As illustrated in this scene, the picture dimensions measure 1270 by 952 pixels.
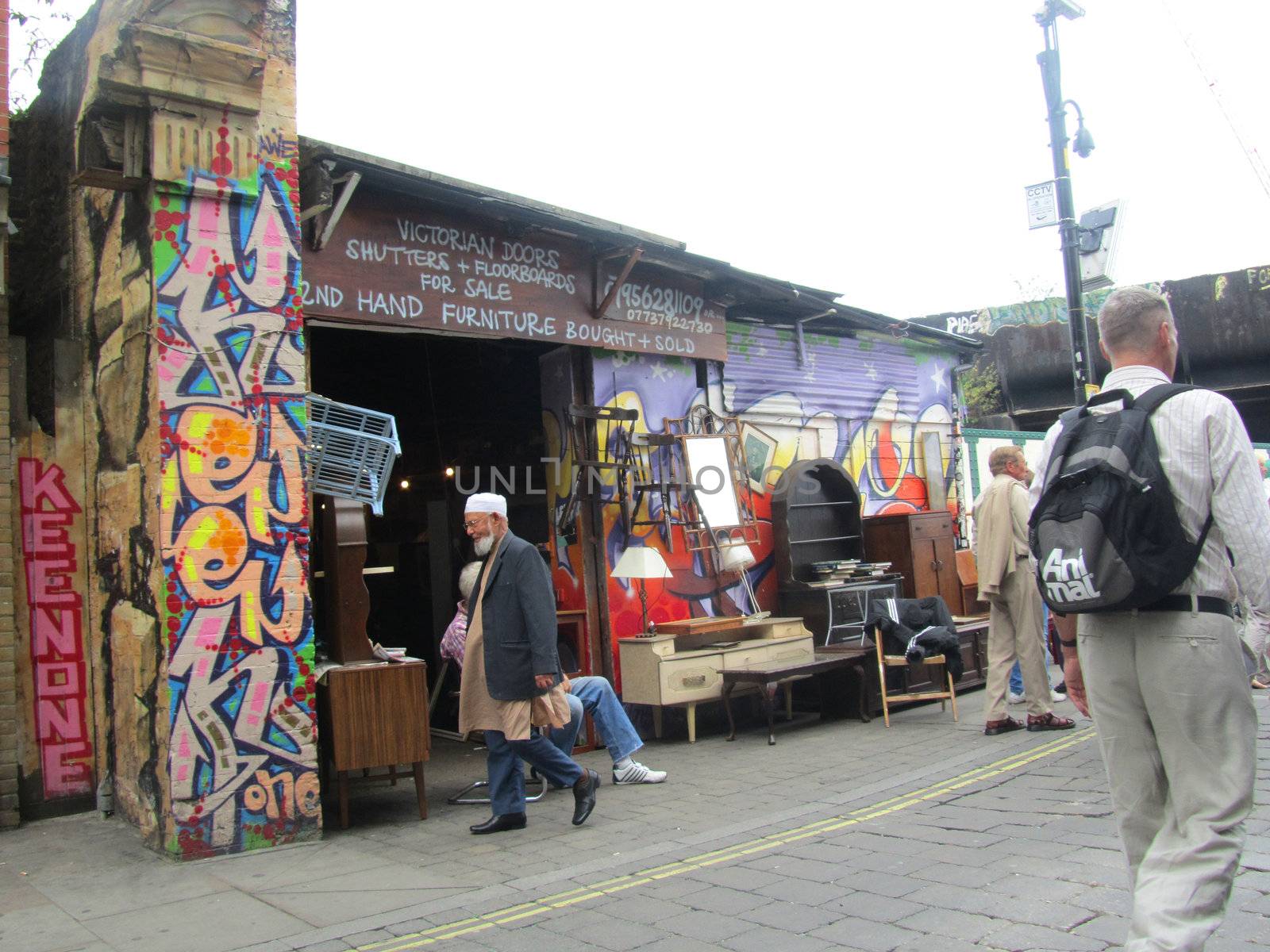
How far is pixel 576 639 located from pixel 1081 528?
6.26 metres

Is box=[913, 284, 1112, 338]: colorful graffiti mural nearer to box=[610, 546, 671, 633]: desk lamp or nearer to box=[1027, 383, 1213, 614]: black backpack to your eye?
box=[610, 546, 671, 633]: desk lamp

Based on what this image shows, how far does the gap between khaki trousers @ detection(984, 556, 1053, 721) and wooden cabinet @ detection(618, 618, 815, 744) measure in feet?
5.60

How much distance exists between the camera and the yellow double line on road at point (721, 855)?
14.2 feet

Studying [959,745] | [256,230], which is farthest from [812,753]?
[256,230]

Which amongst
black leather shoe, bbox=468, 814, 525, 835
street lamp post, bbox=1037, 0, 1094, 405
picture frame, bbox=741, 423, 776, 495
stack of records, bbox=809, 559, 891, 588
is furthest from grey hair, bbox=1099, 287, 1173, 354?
street lamp post, bbox=1037, 0, 1094, 405

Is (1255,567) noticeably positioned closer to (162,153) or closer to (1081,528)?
(1081,528)

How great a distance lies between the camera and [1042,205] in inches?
411

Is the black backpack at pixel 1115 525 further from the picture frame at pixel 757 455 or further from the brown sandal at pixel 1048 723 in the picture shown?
the picture frame at pixel 757 455

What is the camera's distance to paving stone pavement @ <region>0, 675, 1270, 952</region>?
4.14m

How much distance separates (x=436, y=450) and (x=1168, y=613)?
861 cm

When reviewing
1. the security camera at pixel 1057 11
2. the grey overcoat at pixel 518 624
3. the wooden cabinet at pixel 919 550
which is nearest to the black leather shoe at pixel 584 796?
the grey overcoat at pixel 518 624

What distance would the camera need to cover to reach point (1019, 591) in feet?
26.4

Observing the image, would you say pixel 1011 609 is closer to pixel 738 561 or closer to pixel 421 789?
pixel 738 561

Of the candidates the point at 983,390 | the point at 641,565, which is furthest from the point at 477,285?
the point at 983,390
